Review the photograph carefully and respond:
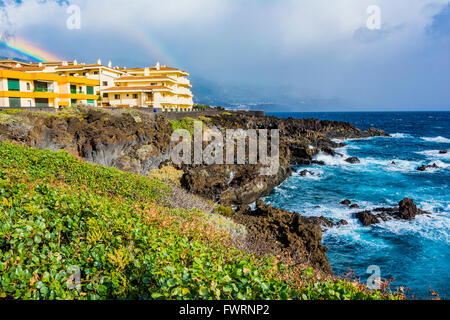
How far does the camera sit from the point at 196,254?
18.6ft

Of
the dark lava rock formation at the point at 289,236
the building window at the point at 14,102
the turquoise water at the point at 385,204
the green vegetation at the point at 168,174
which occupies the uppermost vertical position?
the building window at the point at 14,102

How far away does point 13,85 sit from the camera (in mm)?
33594

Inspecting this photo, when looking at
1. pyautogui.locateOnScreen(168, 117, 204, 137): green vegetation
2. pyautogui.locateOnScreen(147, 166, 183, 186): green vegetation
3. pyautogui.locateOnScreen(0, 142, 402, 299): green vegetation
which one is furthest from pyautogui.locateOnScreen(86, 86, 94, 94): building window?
pyautogui.locateOnScreen(0, 142, 402, 299): green vegetation

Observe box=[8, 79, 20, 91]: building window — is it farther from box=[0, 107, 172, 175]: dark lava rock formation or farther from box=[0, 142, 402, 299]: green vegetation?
box=[0, 142, 402, 299]: green vegetation

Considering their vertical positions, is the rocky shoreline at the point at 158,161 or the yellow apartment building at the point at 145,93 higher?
the yellow apartment building at the point at 145,93

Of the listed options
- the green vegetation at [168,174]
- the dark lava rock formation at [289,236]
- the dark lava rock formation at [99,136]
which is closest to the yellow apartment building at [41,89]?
the dark lava rock formation at [99,136]

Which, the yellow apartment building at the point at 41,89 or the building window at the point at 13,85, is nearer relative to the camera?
the yellow apartment building at the point at 41,89

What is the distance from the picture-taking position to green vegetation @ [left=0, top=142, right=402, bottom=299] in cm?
429

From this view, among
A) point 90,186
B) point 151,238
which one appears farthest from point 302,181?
point 151,238

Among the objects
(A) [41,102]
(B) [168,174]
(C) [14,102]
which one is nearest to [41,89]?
(A) [41,102]

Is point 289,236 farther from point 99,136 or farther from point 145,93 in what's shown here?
point 145,93

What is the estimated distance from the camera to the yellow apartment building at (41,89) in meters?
33.0

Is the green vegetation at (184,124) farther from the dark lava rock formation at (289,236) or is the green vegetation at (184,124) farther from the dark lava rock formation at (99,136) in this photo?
the dark lava rock formation at (289,236)

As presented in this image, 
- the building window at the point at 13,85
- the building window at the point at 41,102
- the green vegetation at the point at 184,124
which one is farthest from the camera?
the building window at the point at 41,102
